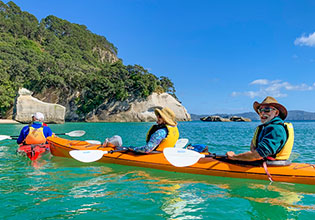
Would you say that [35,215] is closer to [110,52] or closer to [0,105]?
[0,105]

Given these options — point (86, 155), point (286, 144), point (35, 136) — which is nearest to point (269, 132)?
point (286, 144)

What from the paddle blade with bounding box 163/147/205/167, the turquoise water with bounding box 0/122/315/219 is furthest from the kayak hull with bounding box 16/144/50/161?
the paddle blade with bounding box 163/147/205/167

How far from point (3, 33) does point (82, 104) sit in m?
36.2

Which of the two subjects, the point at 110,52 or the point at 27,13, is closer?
the point at 27,13

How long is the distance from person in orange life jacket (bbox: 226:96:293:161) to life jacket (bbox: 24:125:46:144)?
6.40 metres

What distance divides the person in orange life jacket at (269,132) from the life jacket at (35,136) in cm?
640

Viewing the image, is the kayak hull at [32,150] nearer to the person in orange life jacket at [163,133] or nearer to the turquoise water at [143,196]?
the turquoise water at [143,196]

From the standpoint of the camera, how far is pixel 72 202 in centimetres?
378

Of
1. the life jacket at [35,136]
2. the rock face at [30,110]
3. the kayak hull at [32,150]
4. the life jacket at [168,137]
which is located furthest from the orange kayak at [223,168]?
the rock face at [30,110]

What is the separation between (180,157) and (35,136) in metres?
5.21

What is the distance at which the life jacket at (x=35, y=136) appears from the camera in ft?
25.0

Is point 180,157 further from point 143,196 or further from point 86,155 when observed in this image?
point 86,155

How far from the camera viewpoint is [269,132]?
4.19 metres

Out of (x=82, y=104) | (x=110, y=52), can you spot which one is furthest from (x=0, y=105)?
(x=110, y=52)
